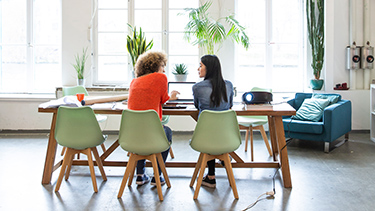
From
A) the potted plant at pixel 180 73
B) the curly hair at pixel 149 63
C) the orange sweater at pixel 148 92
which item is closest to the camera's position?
the orange sweater at pixel 148 92

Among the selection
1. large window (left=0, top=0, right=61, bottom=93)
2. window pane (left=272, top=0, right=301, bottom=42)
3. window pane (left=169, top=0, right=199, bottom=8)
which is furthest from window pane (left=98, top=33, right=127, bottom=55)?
window pane (left=272, top=0, right=301, bottom=42)

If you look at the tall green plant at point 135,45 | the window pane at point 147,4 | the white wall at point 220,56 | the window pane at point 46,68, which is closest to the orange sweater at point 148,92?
the tall green plant at point 135,45

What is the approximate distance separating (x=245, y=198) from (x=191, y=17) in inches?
142

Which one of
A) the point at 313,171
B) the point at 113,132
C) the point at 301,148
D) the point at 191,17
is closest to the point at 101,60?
the point at 113,132

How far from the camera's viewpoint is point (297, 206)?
131 inches

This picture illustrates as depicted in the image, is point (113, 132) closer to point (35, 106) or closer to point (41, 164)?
point (35, 106)

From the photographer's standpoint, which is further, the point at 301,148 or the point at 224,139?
the point at 301,148

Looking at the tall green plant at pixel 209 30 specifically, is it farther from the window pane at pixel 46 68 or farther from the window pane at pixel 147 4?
the window pane at pixel 46 68

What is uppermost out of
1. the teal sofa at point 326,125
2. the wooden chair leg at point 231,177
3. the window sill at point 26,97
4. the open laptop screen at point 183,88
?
the open laptop screen at point 183,88

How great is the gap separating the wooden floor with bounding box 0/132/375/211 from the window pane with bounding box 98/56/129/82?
6.35 feet

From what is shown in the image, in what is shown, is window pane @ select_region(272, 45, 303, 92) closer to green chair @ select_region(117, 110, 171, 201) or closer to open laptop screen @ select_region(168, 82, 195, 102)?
open laptop screen @ select_region(168, 82, 195, 102)

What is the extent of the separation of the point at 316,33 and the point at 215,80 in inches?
129

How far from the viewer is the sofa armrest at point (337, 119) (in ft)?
17.0

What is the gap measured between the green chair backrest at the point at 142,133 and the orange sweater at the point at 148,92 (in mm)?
274
